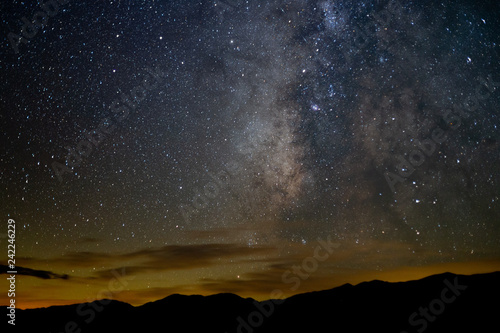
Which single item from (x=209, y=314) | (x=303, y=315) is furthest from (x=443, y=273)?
(x=209, y=314)

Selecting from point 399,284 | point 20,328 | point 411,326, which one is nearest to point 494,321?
point 411,326

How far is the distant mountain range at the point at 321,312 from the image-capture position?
1013 inches

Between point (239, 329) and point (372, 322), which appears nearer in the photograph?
point (372, 322)

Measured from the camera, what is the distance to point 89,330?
106ft

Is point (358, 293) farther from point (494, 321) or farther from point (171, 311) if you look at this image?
point (171, 311)

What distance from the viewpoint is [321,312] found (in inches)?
1289

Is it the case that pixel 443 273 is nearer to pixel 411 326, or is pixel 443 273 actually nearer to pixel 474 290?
pixel 474 290

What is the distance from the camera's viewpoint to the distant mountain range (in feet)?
84.4

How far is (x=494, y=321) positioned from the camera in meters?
23.4

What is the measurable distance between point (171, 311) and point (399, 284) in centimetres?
2367

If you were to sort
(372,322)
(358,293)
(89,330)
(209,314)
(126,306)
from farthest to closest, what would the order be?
1. (126,306)
2. (209,314)
3. (358,293)
4. (89,330)
5. (372,322)

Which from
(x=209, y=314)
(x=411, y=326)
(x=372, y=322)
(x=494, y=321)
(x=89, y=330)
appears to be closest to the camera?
(x=494, y=321)

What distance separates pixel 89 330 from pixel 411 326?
26689mm

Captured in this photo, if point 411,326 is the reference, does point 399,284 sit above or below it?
above
